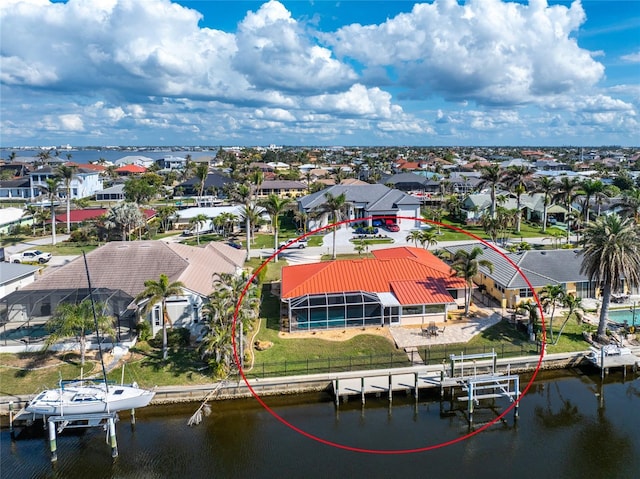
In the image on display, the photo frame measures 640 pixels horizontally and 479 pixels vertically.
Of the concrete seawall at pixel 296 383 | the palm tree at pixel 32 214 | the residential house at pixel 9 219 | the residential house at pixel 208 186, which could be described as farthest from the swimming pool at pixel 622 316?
the residential house at pixel 208 186

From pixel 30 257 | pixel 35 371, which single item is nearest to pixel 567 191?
pixel 35 371

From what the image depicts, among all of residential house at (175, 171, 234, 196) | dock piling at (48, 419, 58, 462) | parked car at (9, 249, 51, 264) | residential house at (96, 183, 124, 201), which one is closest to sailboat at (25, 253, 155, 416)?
dock piling at (48, 419, 58, 462)

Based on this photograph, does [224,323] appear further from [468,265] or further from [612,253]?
[612,253]

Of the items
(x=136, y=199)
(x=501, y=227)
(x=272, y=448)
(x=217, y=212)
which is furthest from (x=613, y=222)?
(x=136, y=199)

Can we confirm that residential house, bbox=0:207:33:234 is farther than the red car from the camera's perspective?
No

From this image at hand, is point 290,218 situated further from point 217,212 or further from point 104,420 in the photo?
point 104,420

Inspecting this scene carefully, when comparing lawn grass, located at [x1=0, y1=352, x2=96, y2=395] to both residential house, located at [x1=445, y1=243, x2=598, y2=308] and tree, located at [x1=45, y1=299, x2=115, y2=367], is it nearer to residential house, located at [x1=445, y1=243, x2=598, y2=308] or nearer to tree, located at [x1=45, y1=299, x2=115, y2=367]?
tree, located at [x1=45, y1=299, x2=115, y2=367]
